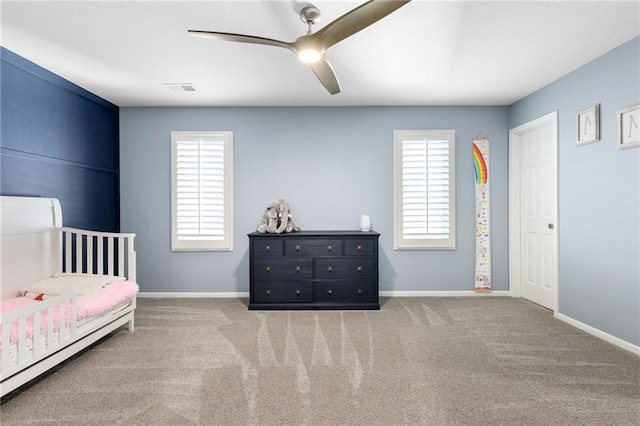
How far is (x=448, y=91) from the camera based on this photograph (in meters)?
3.64

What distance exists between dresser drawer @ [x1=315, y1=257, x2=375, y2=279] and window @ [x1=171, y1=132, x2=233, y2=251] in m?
1.35

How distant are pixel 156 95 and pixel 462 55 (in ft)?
10.7

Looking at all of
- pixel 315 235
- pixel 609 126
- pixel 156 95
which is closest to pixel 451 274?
pixel 315 235

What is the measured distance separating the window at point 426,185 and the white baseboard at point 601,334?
1.35 meters

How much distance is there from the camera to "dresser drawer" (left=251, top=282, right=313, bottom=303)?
3633 millimetres

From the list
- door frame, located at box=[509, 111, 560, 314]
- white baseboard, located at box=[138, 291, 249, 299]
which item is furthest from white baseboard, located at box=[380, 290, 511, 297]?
white baseboard, located at box=[138, 291, 249, 299]

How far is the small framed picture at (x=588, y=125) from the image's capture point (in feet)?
9.25

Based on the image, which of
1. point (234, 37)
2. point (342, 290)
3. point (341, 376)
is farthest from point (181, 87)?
point (341, 376)

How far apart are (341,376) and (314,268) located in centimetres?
156

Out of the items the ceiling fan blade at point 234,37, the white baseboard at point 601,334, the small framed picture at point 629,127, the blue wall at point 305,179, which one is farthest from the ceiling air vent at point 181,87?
the white baseboard at point 601,334

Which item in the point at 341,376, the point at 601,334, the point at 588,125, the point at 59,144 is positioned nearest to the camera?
the point at 341,376

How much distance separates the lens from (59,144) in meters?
3.24

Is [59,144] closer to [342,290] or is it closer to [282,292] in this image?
[282,292]

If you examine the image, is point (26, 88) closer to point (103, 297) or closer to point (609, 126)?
point (103, 297)
